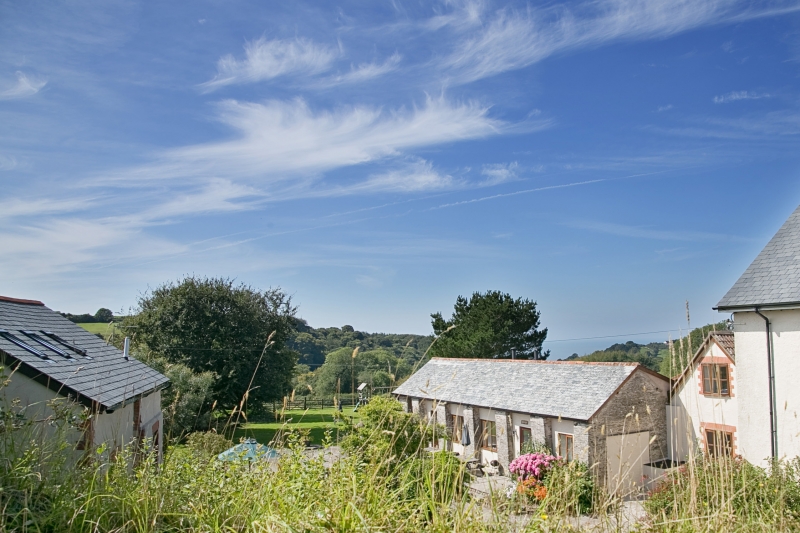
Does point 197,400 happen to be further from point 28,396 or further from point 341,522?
point 341,522

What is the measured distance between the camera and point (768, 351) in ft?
37.3

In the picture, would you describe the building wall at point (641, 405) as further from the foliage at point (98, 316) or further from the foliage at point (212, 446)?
the foliage at point (98, 316)

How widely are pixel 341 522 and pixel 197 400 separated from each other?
2461cm

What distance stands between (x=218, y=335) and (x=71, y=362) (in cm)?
2195

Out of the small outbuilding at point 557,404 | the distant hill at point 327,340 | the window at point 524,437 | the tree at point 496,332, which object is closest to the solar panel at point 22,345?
the small outbuilding at point 557,404

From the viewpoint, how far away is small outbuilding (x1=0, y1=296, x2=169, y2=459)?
8320 millimetres

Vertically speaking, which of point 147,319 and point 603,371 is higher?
point 147,319

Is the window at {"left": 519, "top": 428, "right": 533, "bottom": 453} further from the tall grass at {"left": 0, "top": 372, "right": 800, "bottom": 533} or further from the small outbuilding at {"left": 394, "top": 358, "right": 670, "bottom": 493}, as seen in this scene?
the tall grass at {"left": 0, "top": 372, "right": 800, "bottom": 533}

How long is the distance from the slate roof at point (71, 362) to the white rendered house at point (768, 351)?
38.6ft

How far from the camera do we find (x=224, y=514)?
2812 millimetres

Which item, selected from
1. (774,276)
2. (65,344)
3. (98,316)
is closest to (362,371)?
(65,344)

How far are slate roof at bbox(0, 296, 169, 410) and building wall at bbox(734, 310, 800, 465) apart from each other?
11752 millimetres

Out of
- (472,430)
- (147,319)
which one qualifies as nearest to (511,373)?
(472,430)

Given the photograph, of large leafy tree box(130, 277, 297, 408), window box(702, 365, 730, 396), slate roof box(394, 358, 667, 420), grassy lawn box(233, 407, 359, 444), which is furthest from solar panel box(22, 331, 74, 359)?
large leafy tree box(130, 277, 297, 408)
